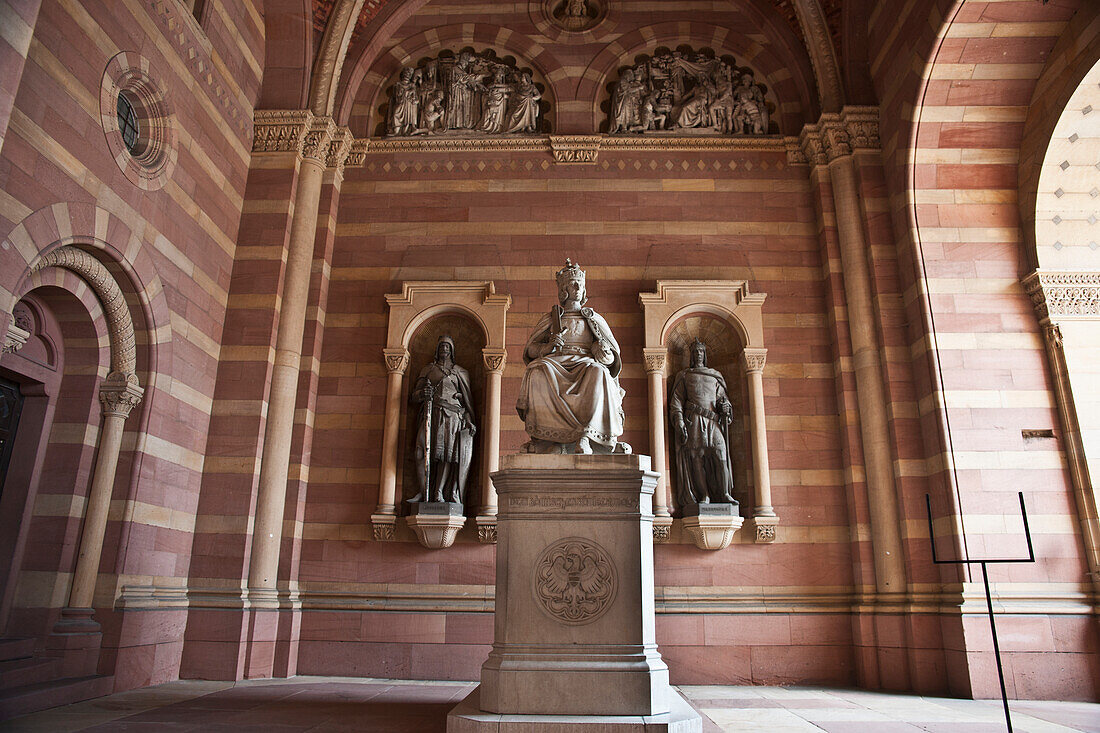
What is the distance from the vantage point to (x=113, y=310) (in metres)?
7.08

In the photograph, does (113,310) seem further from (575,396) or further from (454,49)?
(454,49)

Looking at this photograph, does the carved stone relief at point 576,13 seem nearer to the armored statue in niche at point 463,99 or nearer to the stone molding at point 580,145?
Answer: the armored statue in niche at point 463,99

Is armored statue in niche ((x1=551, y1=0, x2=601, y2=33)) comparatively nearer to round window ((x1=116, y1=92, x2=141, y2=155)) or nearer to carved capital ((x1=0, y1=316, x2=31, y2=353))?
round window ((x1=116, y1=92, x2=141, y2=155))

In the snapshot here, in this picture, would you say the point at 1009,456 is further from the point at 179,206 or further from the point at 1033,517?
the point at 179,206

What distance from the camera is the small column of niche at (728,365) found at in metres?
8.47

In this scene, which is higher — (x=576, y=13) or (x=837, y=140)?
(x=576, y=13)

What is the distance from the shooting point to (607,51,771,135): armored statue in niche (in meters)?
10.5

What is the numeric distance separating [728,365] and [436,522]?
442cm

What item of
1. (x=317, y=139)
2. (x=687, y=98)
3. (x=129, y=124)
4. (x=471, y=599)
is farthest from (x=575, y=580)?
(x=687, y=98)

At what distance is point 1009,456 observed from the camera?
7820 mm

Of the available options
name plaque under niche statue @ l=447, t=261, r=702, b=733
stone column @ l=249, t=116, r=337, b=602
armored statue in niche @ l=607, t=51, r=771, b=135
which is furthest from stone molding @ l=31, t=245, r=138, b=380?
armored statue in niche @ l=607, t=51, r=771, b=135

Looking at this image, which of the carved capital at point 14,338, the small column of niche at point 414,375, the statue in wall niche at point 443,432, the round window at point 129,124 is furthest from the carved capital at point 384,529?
the round window at point 129,124

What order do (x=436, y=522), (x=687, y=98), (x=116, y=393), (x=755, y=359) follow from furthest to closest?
(x=687, y=98)
(x=755, y=359)
(x=436, y=522)
(x=116, y=393)

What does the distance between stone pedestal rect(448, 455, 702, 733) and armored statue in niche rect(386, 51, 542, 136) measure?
7116 mm
